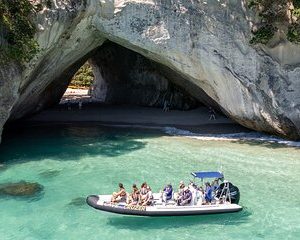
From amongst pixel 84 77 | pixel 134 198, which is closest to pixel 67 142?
pixel 134 198

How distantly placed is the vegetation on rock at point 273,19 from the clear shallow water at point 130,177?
584 cm

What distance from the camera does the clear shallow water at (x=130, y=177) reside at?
14.8 m

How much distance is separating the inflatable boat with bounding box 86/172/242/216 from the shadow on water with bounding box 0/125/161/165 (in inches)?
303

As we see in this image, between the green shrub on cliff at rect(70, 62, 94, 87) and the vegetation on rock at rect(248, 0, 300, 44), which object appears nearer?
the vegetation on rock at rect(248, 0, 300, 44)

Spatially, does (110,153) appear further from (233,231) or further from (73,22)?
(233,231)

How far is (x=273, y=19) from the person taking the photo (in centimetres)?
2445

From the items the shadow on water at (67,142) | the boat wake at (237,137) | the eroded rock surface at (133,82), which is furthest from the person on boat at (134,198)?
the eroded rock surface at (133,82)

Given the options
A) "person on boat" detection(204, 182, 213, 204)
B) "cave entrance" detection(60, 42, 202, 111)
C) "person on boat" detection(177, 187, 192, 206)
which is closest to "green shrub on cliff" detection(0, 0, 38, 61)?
"person on boat" detection(177, 187, 192, 206)

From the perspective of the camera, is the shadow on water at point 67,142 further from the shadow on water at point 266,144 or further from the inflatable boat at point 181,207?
the inflatable boat at point 181,207

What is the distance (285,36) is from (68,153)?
517 inches

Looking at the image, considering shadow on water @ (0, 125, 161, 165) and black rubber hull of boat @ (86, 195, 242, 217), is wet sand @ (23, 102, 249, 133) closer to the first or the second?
shadow on water @ (0, 125, 161, 165)

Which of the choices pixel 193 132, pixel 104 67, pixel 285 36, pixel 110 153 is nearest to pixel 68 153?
pixel 110 153

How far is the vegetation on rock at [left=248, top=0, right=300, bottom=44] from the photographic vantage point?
24.0 metres

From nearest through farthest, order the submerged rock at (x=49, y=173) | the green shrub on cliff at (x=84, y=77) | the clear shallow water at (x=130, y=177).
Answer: the clear shallow water at (x=130, y=177) < the submerged rock at (x=49, y=173) < the green shrub on cliff at (x=84, y=77)
